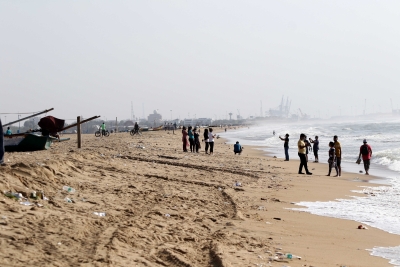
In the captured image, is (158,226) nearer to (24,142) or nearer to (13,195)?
(13,195)

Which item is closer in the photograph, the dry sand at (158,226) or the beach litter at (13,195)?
the dry sand at (158,226)

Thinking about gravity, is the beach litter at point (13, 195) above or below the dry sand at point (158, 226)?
above

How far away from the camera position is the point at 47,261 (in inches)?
169

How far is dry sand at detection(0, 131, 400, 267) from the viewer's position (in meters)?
4.80

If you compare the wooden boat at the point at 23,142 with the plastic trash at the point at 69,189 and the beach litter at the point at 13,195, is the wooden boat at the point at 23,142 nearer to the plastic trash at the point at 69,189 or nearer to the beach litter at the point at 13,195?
the plastic trash at the point at 69,189

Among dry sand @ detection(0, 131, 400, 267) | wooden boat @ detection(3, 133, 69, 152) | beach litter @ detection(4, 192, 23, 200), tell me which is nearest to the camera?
dry sand @ detection(0, 131, 400, 267)

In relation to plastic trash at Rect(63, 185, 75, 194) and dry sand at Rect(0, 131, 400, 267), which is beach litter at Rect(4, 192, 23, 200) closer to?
dry sand at Rect(0, 131, 400, 267)

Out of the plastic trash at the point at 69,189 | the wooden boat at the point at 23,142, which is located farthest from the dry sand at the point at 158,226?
the wooden boat at the point at 23,142

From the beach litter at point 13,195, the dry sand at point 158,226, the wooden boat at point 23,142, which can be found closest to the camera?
the dry sand at point 158,226

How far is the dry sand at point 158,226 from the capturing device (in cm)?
480

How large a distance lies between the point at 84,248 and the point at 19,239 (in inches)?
25.0

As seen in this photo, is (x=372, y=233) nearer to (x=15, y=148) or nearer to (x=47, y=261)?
(x=47, y=261)

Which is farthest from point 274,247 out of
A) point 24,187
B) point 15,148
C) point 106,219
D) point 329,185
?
point 15,148

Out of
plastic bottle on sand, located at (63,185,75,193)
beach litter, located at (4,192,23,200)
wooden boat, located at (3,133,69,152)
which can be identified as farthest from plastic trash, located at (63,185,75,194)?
wooden boat, located at (3,133,69,152)
